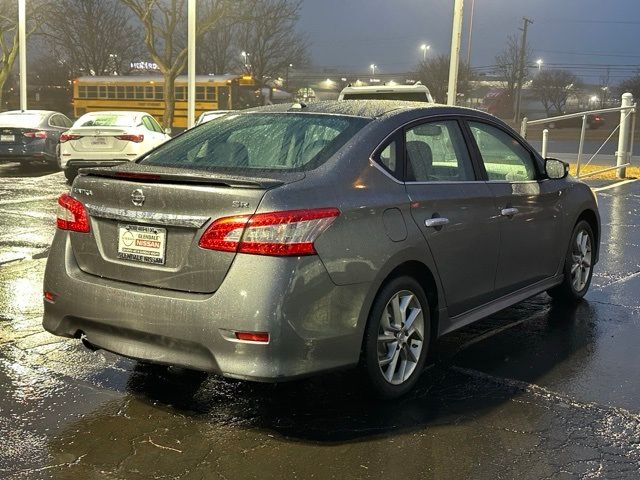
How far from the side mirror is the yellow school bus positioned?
106 ft

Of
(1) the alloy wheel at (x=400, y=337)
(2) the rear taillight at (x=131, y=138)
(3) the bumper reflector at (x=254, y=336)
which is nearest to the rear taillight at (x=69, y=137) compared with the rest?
(2) the rear taillight at (x=131, y=138)

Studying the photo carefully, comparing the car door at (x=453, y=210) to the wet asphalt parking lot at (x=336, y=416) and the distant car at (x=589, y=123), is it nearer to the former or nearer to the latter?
the wet asphalt parking lot at (x=336, y=416)

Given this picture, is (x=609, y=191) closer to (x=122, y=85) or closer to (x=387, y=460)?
(x=387, y=460)

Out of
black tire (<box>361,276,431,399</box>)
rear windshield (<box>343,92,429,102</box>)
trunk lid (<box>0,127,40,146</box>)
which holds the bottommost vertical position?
black tire (<box>361,276,431,399</box>)

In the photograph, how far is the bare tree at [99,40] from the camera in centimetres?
5416

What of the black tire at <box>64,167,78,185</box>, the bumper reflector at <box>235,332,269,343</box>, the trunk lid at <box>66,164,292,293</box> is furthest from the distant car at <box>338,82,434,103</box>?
the bumper reflector at <box>235,332,269,343</box>

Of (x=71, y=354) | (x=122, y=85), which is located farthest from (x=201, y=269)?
(x=122, y=85)

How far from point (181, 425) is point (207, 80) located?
35733 millimetres

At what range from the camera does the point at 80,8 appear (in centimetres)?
5394

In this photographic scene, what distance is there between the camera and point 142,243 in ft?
12.3

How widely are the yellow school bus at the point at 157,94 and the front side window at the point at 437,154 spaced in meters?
33.0

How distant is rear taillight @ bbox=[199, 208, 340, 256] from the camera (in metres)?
3.45

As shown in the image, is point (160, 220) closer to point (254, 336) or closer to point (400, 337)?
point (254, 336)

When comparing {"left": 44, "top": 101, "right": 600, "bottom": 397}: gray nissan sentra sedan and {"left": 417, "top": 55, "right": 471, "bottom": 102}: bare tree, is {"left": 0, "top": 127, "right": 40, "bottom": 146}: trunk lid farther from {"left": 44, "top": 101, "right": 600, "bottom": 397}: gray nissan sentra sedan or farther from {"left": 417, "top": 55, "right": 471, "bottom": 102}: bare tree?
{"left": 417, "top": 55, "right": 471, "bottom": 102}: bare tree
